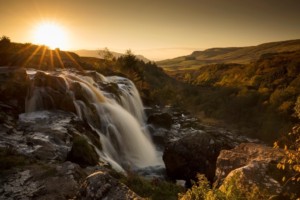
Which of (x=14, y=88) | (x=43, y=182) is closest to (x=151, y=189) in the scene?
(x=43, y=182)

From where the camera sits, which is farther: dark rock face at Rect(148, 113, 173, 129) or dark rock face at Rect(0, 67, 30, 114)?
dark rock face at Rect(148, 113, 173, 129)

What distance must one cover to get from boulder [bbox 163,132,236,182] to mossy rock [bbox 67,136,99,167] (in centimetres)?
587

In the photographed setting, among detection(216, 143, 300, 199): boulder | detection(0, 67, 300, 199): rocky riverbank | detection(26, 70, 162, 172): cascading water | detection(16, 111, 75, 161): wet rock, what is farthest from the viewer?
detection(26, 70, 162, 172): cascading water

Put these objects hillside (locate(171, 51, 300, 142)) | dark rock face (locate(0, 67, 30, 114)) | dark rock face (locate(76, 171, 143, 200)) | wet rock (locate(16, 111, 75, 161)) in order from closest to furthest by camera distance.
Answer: dark rock face (locate(76, 171, 143, 200)) → wet rock (locate(16, 111, 75, 161)) → dark rock face (locate(0, 67, 30, 114)) → hillside (locate(171, 51, 300, 142))

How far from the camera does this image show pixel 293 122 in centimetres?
3788

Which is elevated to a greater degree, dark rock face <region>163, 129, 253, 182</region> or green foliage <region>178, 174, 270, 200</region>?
green foliage <region>178, 174, 270, 200</region>

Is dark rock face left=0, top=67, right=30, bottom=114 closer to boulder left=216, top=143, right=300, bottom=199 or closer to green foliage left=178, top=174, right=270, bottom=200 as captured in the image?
boulder left=216, top=143, right=300, bottom=199

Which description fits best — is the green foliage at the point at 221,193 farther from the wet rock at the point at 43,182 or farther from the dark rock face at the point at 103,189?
the wet rock at the point at 43,182

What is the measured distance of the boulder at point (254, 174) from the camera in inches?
278

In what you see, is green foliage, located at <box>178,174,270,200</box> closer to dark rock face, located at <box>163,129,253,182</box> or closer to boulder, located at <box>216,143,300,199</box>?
boulder, located at <box>216,143,300,199</box>

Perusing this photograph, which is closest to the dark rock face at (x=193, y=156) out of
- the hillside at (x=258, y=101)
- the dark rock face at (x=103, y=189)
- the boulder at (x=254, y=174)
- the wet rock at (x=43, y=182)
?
the boulder at (x=254, y=174)

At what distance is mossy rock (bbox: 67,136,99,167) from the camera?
15.6 metres

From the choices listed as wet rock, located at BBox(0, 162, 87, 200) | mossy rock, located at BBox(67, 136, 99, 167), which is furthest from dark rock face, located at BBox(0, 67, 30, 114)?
wet rock, located at BBox(0, 162, 87, 200)

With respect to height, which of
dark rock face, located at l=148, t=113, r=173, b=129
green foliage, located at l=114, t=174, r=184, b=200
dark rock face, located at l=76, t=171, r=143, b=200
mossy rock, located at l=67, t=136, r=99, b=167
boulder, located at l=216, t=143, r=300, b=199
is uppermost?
dark rock face, located at l=76, t=171, r=143, b=200
